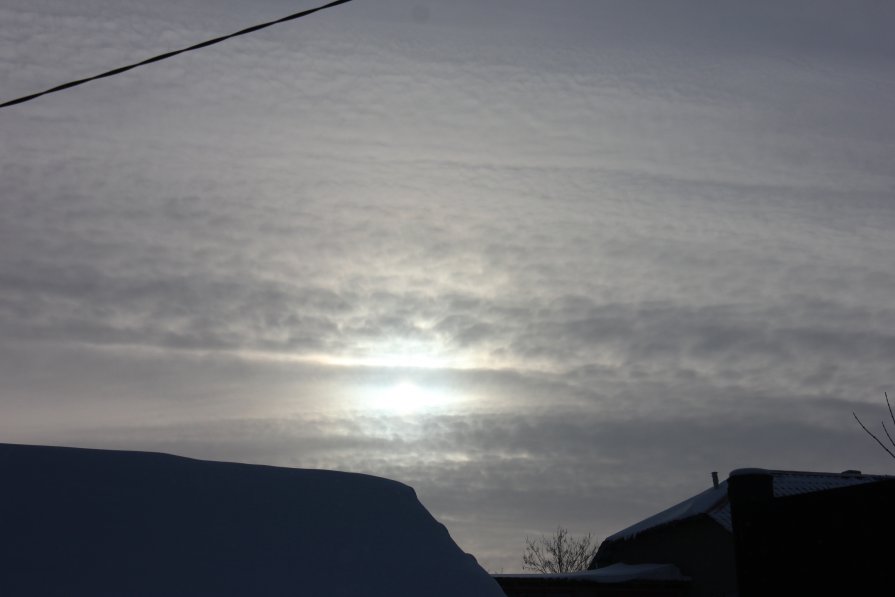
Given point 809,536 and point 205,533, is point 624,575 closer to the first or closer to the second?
point 809,536

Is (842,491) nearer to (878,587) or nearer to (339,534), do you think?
(878,587)

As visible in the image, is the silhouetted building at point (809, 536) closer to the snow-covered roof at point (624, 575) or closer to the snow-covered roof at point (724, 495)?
the snow-covered roof at point (724, 495)

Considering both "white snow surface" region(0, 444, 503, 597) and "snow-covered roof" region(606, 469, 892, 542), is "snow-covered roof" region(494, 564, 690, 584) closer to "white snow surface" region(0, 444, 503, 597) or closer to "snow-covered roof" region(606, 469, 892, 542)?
"snow-covered roof" region(606, 469, 892, 542)

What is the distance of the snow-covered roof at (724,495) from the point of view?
23344mm

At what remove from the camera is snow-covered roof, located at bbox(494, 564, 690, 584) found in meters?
25.0

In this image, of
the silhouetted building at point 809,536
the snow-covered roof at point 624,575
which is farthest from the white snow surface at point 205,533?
the snow-covered roof at point 624,575

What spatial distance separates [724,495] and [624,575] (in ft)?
11.7

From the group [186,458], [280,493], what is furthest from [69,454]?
[280,493]

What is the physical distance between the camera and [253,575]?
8.26 meters

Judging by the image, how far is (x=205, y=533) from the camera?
28.1 feet

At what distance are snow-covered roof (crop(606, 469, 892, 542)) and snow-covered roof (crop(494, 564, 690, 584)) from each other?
125 centimetres

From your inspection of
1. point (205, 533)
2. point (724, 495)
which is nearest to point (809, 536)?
point (205, 533)

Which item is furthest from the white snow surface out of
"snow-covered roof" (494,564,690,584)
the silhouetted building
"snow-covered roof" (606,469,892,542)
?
"snow-covered roof" (494,564,690,584)

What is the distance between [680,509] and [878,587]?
1596 cm
